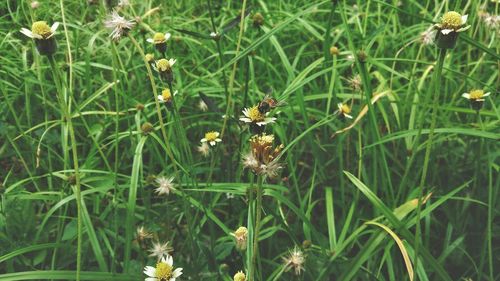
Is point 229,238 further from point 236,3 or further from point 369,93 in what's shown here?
point 236,3

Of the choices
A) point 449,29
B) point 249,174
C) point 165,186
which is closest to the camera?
point 449,29

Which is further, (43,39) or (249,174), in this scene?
(249,174)

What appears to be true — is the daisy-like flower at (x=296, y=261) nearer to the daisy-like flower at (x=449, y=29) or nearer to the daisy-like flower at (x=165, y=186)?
the daisy-like flower at (x=165, y=186)

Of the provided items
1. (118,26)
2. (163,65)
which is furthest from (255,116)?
(118,26)

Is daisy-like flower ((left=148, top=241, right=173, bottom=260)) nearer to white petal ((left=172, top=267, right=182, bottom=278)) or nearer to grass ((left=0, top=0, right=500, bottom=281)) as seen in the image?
grass ((left=0, top=0, right=500, bottom=281))

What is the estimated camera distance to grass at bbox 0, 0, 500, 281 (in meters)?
1.07

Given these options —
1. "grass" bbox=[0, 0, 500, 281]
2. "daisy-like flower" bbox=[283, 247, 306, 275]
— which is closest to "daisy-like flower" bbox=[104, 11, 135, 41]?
"grass" bbox=[0, 0, 500, 281]

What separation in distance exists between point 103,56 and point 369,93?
88 cm

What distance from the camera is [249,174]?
1.25m

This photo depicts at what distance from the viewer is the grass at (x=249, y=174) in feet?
3.52

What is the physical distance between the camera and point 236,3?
2.10m

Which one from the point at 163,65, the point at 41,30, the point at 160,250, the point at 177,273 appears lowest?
the point at 160,250

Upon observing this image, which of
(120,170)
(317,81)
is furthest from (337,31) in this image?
(120,170)

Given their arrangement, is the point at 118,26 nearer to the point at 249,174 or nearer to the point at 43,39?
the point at 43,39
